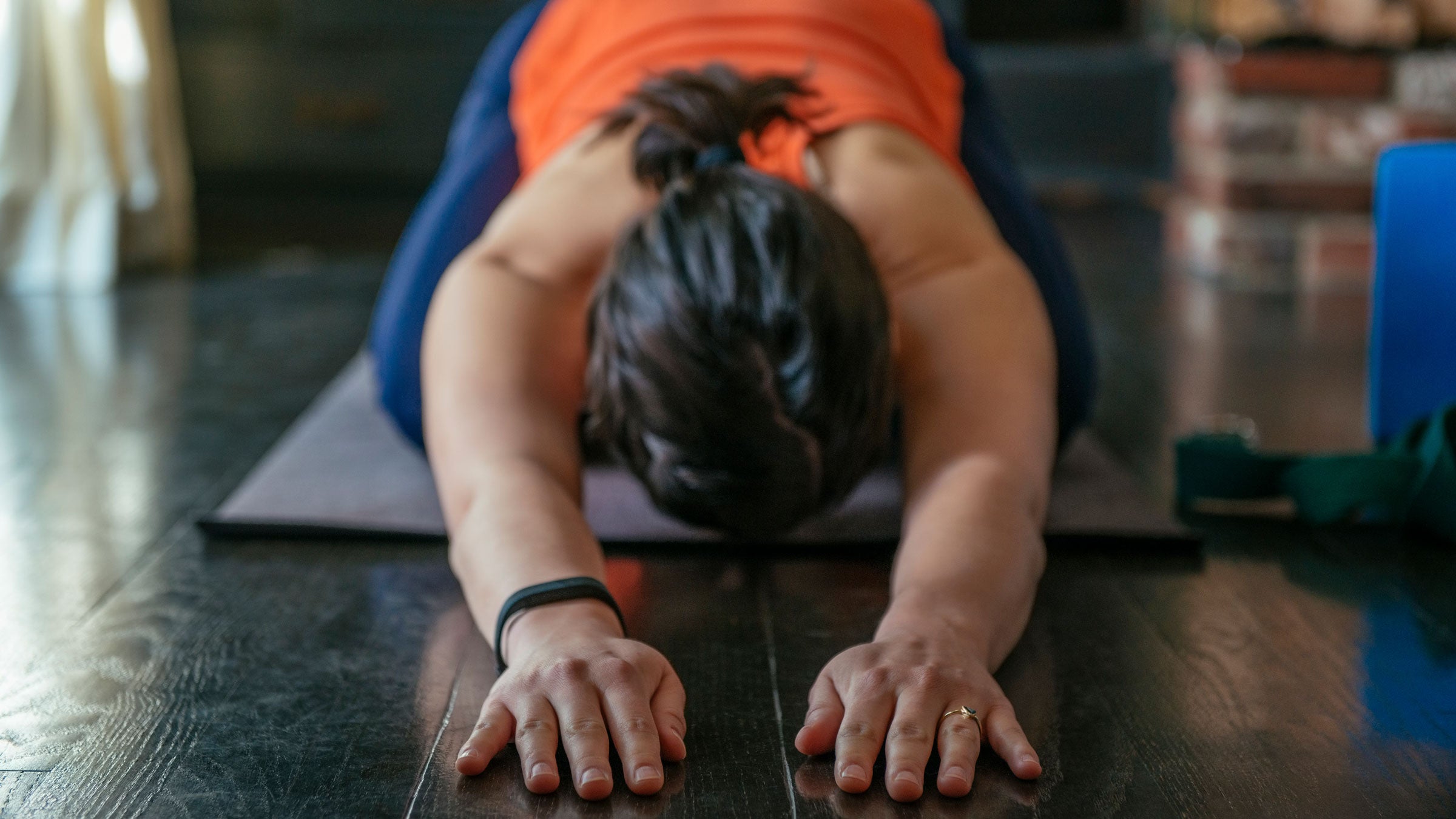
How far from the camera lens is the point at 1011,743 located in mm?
836

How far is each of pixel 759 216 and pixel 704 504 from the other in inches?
8.5

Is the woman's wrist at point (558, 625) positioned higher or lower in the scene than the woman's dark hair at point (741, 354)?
lower

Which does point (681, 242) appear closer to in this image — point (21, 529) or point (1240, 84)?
point (21, 529)

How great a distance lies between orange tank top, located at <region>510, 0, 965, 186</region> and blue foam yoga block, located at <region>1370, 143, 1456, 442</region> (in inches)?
18.0

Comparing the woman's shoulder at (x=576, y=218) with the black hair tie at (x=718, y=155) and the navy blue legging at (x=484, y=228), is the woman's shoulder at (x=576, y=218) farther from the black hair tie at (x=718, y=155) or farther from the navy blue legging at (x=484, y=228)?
the navy blue legging at (x=484, y=228)

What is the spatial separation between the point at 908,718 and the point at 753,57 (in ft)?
2.75

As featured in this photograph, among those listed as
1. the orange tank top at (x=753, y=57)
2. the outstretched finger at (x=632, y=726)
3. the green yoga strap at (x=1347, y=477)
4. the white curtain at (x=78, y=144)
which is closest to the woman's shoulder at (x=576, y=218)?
the orange tank top at (x=753, y=57)

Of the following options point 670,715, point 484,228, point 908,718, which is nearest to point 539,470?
point 670,715

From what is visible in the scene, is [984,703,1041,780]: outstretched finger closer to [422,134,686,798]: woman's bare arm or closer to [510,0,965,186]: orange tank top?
[422,134,686,798]: woman's bare arm

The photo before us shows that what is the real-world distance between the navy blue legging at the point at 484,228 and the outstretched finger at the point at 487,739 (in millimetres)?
629

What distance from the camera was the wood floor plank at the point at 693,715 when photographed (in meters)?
0.80

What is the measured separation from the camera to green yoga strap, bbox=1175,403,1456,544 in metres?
1.30

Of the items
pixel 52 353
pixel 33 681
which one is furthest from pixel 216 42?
pixel 33 681

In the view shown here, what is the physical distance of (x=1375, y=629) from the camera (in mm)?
1097
